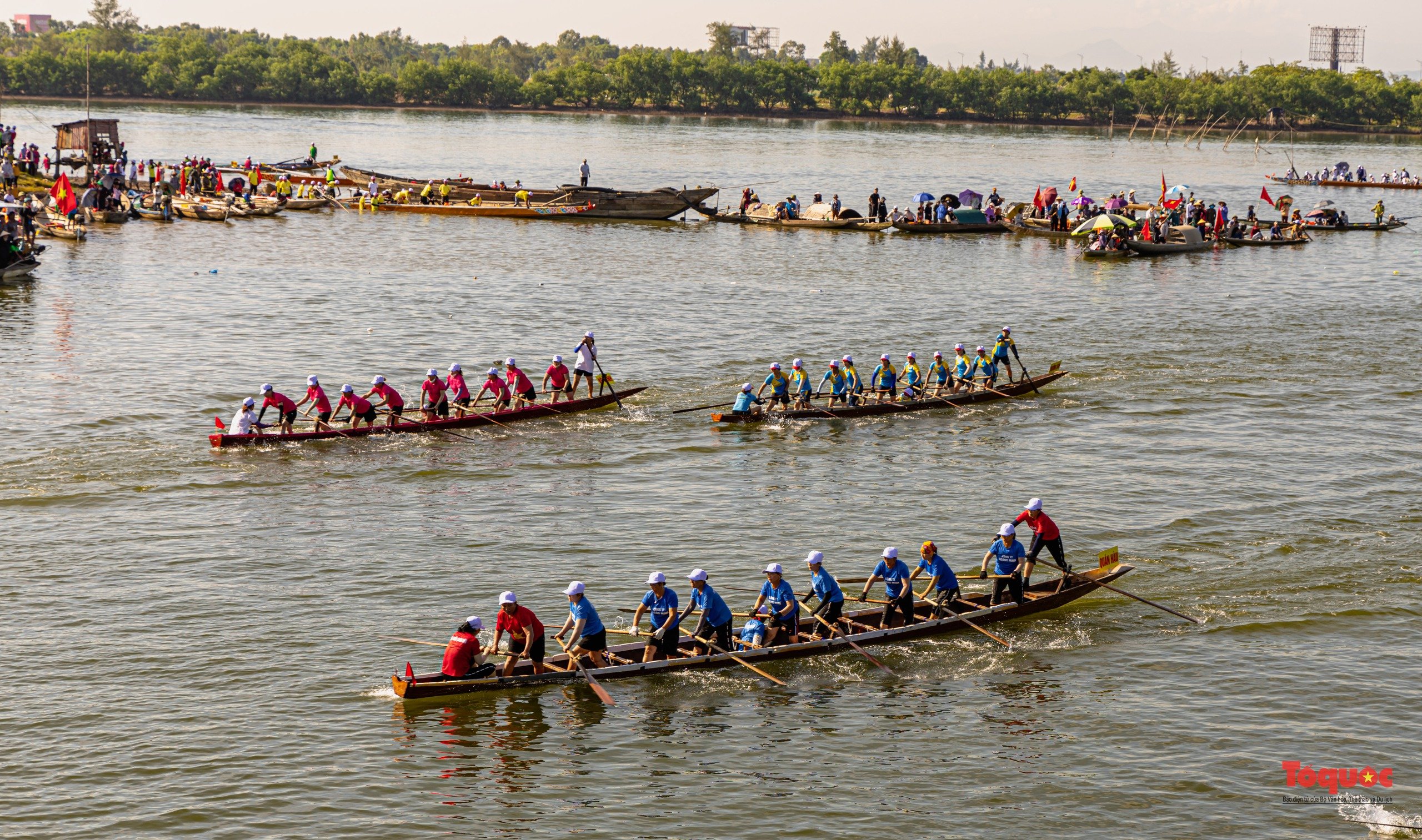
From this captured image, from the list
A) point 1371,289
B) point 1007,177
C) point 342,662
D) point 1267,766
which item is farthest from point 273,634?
point 1007,177

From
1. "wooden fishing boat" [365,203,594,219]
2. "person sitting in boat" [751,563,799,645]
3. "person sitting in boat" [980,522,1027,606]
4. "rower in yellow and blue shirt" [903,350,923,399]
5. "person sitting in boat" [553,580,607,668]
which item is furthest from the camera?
"wooden fishing boat" [365,203,594,219]

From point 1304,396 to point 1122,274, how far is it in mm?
25132

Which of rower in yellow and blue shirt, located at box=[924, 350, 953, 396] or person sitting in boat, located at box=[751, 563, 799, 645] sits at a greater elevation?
rower in yellow and blue shirt, located at box=[924, 350, 953, 396]

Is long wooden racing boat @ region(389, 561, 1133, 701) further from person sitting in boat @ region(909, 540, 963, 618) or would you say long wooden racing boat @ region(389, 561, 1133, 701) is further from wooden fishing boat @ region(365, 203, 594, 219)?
wooden fishing boat @ region(365, 203, 594, 219)

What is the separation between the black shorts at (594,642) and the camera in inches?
854

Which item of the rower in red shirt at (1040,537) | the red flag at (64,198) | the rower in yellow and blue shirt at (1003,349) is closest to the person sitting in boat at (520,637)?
the rower in red shirt at (1040,537)

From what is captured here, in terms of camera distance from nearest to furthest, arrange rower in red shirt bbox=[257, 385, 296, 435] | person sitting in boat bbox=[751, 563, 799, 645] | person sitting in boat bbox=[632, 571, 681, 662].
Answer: person sitting in boat bbox=[632, 571, 681, 662] → person sitting in boat bbox=[751, 563, 799, 645] → rower in red shirt bbox=[257, 385, 296, 435]

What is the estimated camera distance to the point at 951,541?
28.9 meters

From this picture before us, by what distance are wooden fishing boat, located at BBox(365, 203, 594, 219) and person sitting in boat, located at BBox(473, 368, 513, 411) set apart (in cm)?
4660

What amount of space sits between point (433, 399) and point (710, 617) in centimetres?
1584

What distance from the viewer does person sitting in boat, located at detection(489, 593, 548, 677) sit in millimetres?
21281

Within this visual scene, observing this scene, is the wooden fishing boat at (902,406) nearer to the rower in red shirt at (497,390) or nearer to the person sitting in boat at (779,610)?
the rower in red shirt at (497,390)

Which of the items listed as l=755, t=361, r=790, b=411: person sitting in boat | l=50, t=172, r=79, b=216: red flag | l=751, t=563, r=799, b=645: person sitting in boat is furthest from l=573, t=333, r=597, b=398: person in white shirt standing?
l=50, t=172, r=79, b=216: red flag

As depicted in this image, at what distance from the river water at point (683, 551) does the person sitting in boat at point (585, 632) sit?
2.01 ft
